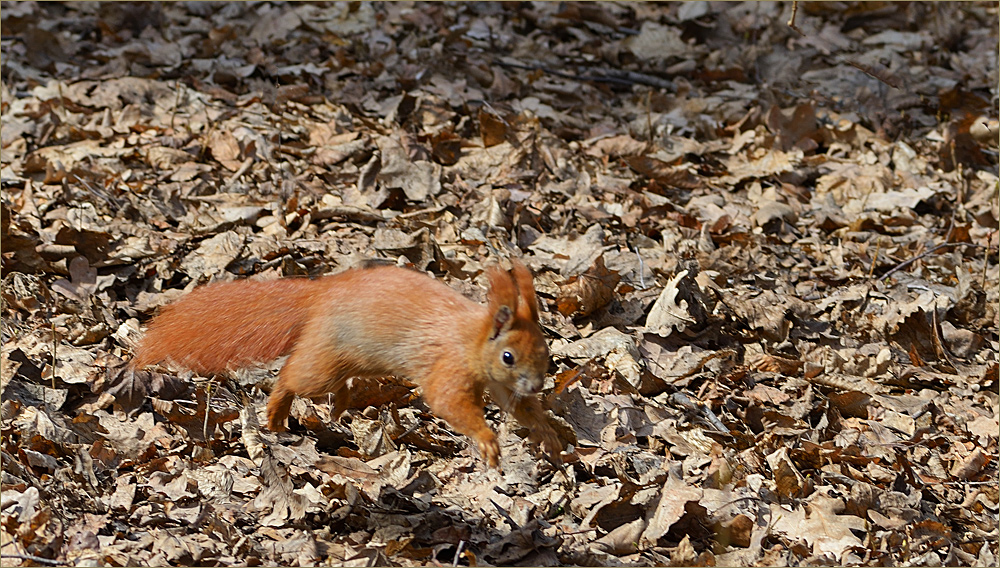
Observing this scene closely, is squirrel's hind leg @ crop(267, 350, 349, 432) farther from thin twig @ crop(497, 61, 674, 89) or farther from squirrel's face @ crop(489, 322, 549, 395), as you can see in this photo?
thin twig @ crop(497, 61, 674, 89)

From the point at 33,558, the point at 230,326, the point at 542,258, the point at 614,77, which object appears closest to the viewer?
the point at 33,558

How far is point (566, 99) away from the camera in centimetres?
620

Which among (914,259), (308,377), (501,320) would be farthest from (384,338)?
(914,259)

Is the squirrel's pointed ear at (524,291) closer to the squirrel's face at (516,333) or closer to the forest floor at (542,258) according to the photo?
the squirrel's face at (516,333)

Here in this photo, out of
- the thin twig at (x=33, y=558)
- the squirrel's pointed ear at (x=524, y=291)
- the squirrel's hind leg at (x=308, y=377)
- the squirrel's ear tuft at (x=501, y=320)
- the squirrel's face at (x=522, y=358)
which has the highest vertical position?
the squirrel's pointed ear at (x=524, y=291)

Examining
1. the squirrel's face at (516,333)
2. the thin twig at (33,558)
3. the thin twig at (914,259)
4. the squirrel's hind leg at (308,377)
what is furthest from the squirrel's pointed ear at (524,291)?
the thin twig at (914,259)

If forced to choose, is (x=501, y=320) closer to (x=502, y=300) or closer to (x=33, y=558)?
(x=502, y=300)

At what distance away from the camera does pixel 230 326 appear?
2645 millimetres

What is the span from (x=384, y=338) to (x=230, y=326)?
0.51m

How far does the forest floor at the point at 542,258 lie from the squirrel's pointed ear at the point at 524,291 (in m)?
0.79

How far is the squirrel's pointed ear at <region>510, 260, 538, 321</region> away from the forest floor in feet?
2.59

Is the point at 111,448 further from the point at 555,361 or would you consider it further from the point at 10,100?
the point at 10,100

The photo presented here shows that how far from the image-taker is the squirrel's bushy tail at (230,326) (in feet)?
8.51

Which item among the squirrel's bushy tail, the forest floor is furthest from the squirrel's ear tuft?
the forest floor
